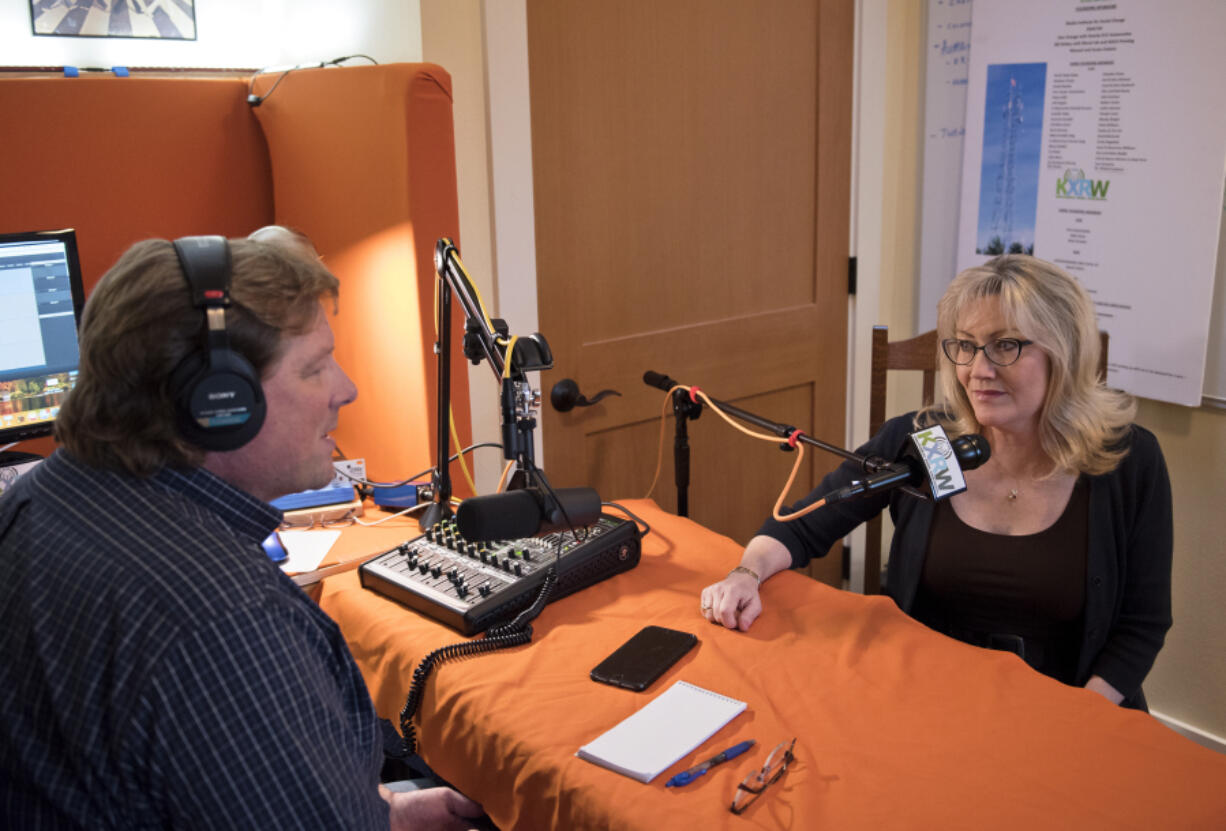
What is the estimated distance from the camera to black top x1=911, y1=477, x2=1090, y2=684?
1754 millimetres

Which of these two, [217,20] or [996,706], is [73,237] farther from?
[996,706]

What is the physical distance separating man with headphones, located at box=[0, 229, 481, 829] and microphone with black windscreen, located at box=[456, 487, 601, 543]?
0.28m

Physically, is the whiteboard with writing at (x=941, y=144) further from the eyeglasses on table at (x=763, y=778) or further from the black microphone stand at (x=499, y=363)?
the eyeglasses on table at (x=763, y=778)

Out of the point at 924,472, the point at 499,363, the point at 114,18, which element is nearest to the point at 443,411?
the point at 499,363

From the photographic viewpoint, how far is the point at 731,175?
268cm

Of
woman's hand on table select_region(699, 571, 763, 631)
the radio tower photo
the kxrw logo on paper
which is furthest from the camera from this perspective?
the radio tower photo

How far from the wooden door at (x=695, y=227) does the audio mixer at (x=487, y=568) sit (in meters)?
0.75

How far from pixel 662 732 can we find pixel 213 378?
26.4 inches

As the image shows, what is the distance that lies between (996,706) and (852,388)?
185 centimetres

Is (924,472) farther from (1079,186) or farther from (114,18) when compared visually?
(114,18)

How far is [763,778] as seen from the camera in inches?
45.4

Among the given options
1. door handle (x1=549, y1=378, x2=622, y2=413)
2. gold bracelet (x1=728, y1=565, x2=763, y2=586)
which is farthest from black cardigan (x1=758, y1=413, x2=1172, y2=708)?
door handle (x1=549, y1=378, x2=622, y2=413)

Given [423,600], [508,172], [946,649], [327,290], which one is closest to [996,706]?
[946,649]

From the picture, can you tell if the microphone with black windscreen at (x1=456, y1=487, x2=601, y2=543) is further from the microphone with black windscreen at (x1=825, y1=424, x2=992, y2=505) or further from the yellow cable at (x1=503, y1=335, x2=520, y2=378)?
the microphone with black windscreen at (x1=825, y1=424, x2=992, y2=505)
